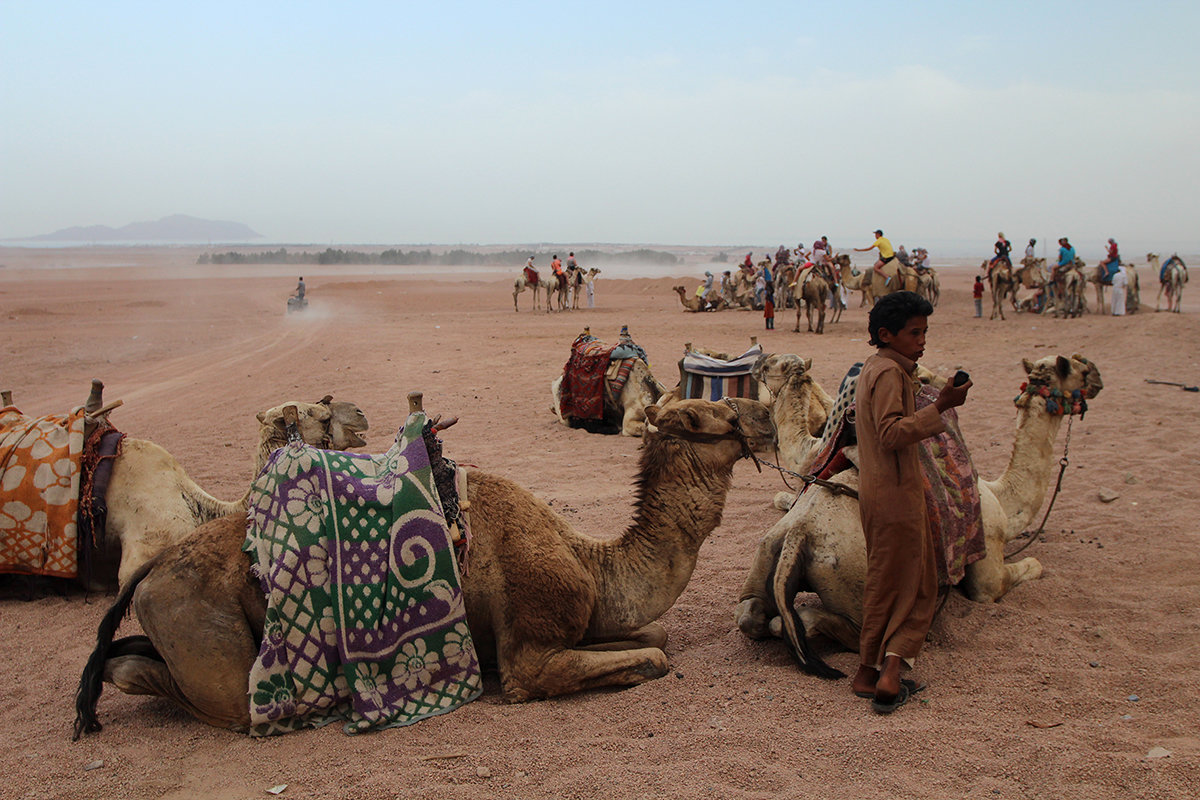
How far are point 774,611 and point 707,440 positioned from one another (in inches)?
43.1

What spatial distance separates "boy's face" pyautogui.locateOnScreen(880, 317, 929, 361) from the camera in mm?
3803

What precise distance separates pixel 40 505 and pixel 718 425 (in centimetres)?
423

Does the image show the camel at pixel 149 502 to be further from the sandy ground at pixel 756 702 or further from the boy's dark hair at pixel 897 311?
the boy's dark hair at pixel 897 311

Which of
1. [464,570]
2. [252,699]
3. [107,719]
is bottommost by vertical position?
[107,719]

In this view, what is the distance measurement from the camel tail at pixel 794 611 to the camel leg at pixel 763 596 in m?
0.12

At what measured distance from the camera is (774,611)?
472 cm

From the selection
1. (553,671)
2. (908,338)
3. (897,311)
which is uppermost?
(897,311)

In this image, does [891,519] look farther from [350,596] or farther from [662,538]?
[350,596]

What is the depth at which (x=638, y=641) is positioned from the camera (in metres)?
4.54

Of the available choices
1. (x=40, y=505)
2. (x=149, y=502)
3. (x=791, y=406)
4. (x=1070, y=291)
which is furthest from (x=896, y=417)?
(x=1070, y=291)

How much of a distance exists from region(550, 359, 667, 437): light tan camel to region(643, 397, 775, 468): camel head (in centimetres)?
636

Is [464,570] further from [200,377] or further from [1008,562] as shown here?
[200,377]

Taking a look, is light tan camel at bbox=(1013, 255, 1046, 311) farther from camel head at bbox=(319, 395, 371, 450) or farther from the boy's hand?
the boy's hand

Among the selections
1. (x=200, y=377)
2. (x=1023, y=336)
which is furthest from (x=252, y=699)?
(x=1023, y=336)
